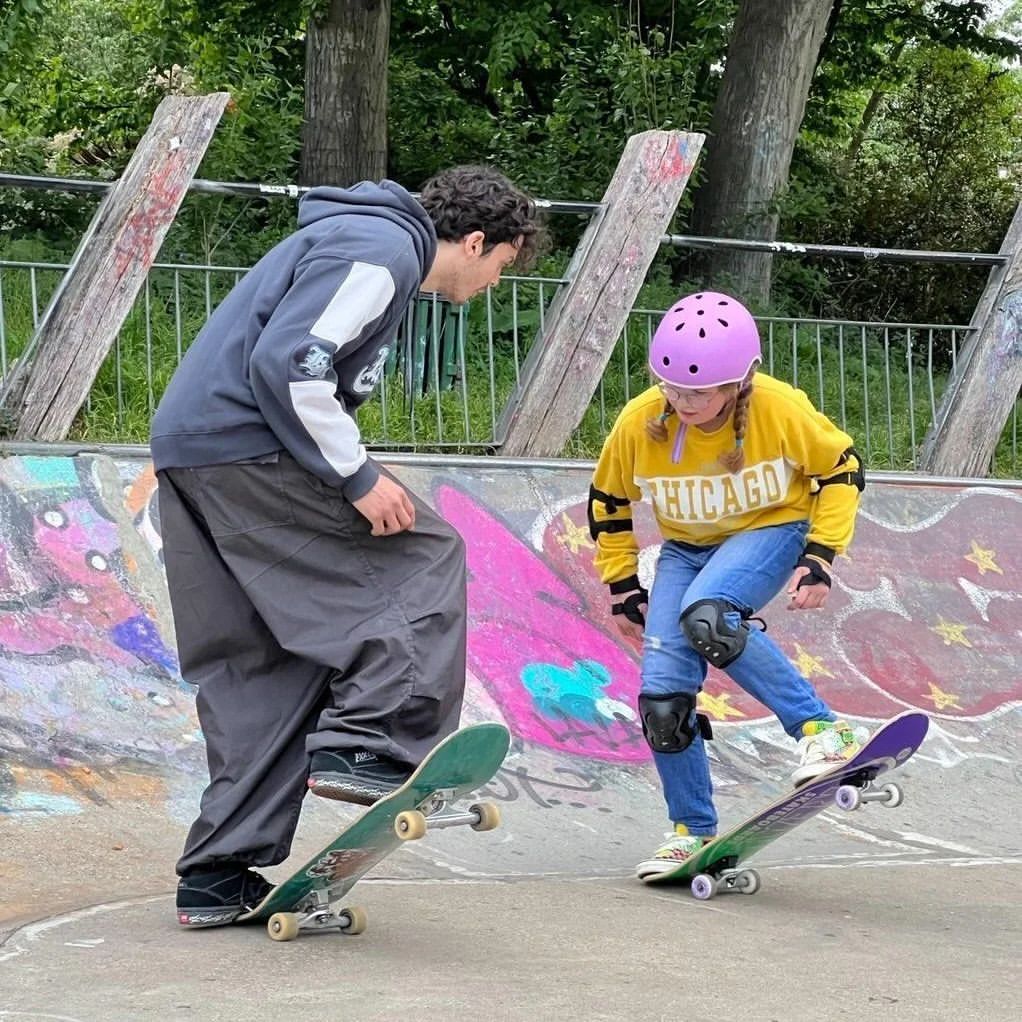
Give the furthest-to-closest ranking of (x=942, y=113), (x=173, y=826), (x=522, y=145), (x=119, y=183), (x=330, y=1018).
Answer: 1. (x=942, y=113)
2. (x=522, y=145)
3. (x=119, y=183)
4. (x=173, y=826)
5. (x=330, y=1018)

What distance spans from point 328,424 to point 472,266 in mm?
576

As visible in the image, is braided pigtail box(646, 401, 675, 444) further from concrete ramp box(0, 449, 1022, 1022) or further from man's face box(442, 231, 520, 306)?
concrete ramp box(0, 449, 1022, 1022)

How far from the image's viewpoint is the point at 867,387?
9.28m

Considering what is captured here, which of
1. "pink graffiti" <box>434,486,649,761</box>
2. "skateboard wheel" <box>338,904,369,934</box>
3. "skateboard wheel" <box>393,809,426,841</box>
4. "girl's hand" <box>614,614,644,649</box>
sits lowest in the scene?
"pink graffiti" <box>434,486,649,761</box>

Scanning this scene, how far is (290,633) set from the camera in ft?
10.7

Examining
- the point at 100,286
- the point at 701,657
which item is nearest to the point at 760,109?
the point at 100,286

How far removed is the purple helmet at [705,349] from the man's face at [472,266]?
0.66 metres

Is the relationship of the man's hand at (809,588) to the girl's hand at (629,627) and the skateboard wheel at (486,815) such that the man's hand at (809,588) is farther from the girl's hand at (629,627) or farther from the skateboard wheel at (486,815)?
the skateboard wheel at (486,815)

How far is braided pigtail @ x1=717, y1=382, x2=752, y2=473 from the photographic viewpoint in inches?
164

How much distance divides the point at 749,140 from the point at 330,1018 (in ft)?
36.0

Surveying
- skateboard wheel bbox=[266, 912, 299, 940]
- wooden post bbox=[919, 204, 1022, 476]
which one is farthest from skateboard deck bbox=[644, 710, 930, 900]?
wooden post bbox=[919, 204, 1022, 476]

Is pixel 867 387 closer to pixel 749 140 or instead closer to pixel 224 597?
pixel 749 140

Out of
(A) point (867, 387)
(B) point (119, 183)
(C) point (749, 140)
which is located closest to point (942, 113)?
(C) point (749, 140)

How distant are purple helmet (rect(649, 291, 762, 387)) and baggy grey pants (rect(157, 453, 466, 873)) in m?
0.93
